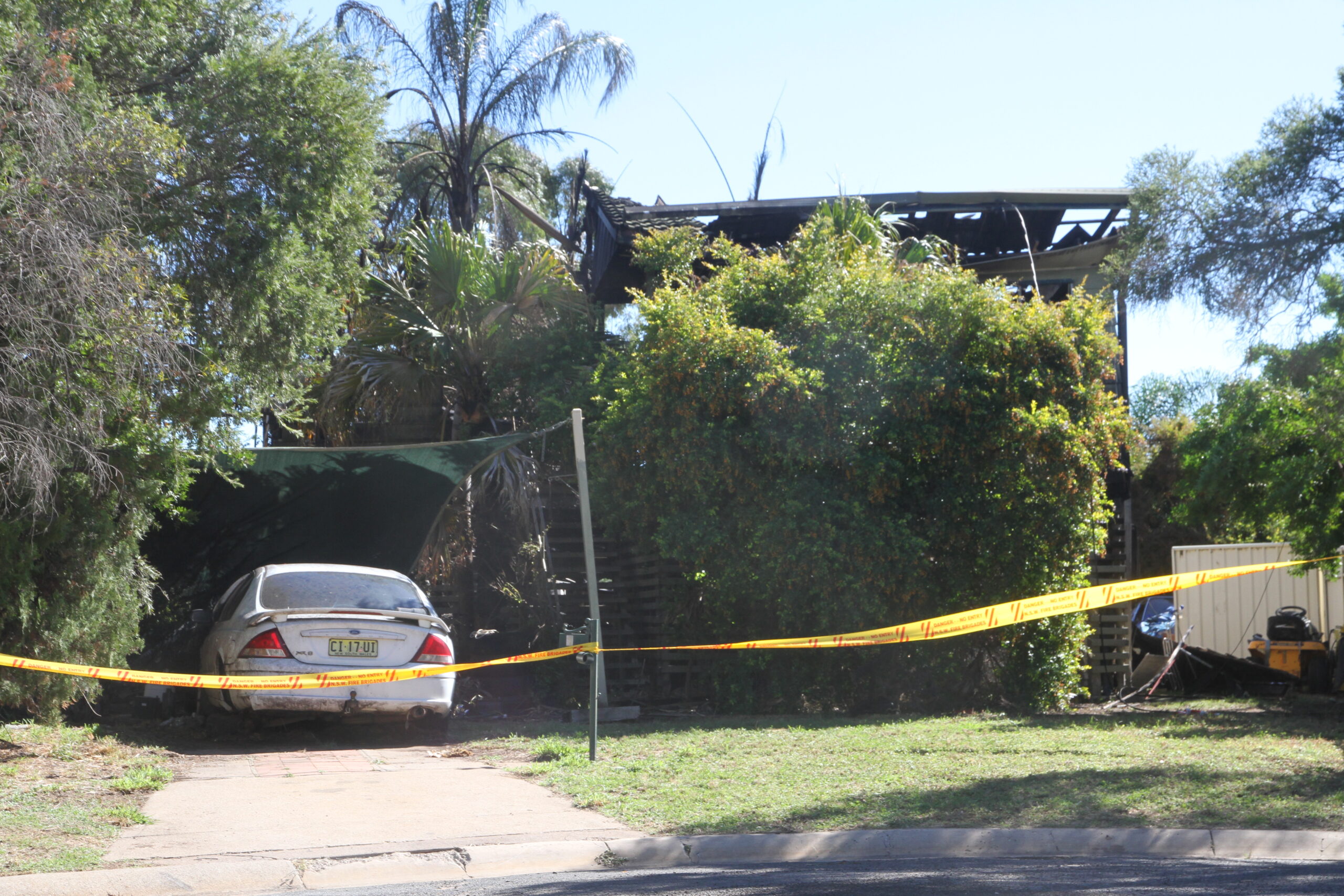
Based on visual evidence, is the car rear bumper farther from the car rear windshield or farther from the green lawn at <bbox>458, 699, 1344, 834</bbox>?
the green lawn at <bbox>458, 699, 1344, 834</bbox>

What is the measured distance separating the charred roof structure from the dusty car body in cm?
788

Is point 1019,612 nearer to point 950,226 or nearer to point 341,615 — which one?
point 341,615

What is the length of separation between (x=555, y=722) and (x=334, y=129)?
242 inches

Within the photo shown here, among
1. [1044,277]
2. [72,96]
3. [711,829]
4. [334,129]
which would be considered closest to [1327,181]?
[711,829]

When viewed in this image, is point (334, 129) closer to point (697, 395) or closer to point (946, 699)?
point (697, 395)

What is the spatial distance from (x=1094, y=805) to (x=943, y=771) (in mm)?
1286

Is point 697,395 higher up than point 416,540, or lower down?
higher up

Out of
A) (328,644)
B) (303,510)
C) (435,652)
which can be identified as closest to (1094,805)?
(435,652)

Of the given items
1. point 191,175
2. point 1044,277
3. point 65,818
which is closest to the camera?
point 65,818

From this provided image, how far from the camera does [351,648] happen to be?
9.14 metres

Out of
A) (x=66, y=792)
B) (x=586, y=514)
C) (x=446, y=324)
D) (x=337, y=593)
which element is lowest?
(x=66, y=792)

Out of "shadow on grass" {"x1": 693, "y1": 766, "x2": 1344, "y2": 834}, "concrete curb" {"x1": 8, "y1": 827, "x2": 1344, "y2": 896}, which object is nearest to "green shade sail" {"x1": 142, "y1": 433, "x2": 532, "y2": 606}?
"shadow on grass" {"x1": 693, "y1": 766, "x2": 1344, "y2": 834}

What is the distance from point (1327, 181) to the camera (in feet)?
27.0

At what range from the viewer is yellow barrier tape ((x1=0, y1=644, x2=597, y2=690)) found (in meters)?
7.88
